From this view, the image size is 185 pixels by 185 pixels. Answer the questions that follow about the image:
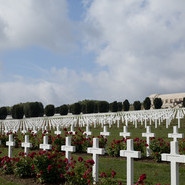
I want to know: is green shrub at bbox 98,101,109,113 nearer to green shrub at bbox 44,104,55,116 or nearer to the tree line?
the tree line

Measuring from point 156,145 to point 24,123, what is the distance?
62.6ft

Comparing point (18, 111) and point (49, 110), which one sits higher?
point (49, 110)

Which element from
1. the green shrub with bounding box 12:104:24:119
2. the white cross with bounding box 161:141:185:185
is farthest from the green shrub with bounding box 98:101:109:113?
the white cross with bounding box 161:141:185:185

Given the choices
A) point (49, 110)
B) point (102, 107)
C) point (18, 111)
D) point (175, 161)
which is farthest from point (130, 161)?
point (102, 107)

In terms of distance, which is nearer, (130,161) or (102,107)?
(130,161)

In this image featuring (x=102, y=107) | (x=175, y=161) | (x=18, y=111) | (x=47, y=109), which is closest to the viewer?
(x=175, y=161)

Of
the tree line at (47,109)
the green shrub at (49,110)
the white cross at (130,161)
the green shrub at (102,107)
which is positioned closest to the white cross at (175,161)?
the white cross at (130,161)

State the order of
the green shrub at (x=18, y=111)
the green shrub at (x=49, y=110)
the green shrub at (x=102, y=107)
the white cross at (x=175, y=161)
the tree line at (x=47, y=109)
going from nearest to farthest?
the white cross at (x=175, y=161)
the green shrub at (x=18, y=111)
the tree line at (x=47, y=109)
the green shrub at (x=49, y=110)
the green shrub at (x=102, y=107)

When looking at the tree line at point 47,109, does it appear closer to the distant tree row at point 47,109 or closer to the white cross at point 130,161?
the distant tree row at point 47,109

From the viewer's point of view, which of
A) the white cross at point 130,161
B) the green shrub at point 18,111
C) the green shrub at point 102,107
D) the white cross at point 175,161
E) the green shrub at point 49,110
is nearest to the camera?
the white cross at point 175,161

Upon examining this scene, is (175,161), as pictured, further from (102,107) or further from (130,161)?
(102,107)

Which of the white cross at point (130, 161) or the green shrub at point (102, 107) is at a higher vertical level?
the green shrub at point (102, 107)

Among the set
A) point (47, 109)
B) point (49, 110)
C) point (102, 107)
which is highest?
point (102, 107)

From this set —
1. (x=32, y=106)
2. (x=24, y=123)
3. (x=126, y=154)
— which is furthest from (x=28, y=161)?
(x=32, y=106)
